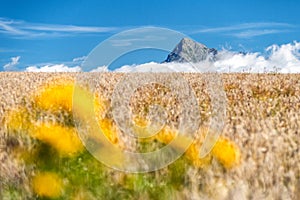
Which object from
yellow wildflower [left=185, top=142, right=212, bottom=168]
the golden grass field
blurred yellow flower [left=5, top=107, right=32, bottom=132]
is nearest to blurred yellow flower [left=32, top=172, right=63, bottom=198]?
the golden grass field

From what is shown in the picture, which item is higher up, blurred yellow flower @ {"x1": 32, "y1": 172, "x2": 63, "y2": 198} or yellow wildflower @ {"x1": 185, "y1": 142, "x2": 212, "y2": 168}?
yellow wildflower @ {"x1": 185, "y1": 142, "x2": 212, "y2": 168}

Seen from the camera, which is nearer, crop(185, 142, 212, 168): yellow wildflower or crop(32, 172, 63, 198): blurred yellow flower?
crop(185, 142, 212, 168): yellow wildflower

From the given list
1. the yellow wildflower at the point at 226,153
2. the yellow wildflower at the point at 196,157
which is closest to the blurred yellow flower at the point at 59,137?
the yellow wildflower at the point at 196,157

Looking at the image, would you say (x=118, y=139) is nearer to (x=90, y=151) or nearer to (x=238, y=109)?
(x=90, y=151)

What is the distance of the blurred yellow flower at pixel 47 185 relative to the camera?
6406mm

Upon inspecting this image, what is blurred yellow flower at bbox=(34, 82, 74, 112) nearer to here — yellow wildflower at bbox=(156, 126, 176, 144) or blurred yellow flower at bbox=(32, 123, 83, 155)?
blurred yellow flower at bbox=(32, 123, 83, 155)

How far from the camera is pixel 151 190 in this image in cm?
610

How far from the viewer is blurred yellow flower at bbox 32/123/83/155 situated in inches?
276

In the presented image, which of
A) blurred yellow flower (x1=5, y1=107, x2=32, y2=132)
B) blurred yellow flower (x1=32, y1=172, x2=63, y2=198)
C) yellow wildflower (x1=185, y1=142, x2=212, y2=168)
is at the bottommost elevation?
blurred yellow flower (x1=32, y1=172, x2=63, y2=198)

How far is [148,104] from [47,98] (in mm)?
1519

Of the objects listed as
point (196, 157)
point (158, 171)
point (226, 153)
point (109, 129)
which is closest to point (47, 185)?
point (109, 129)

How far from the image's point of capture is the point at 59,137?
7.15 meters

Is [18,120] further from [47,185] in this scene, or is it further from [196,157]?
[196,157]

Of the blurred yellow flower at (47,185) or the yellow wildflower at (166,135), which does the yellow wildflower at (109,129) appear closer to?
the yellow wildflower at (166,135)
